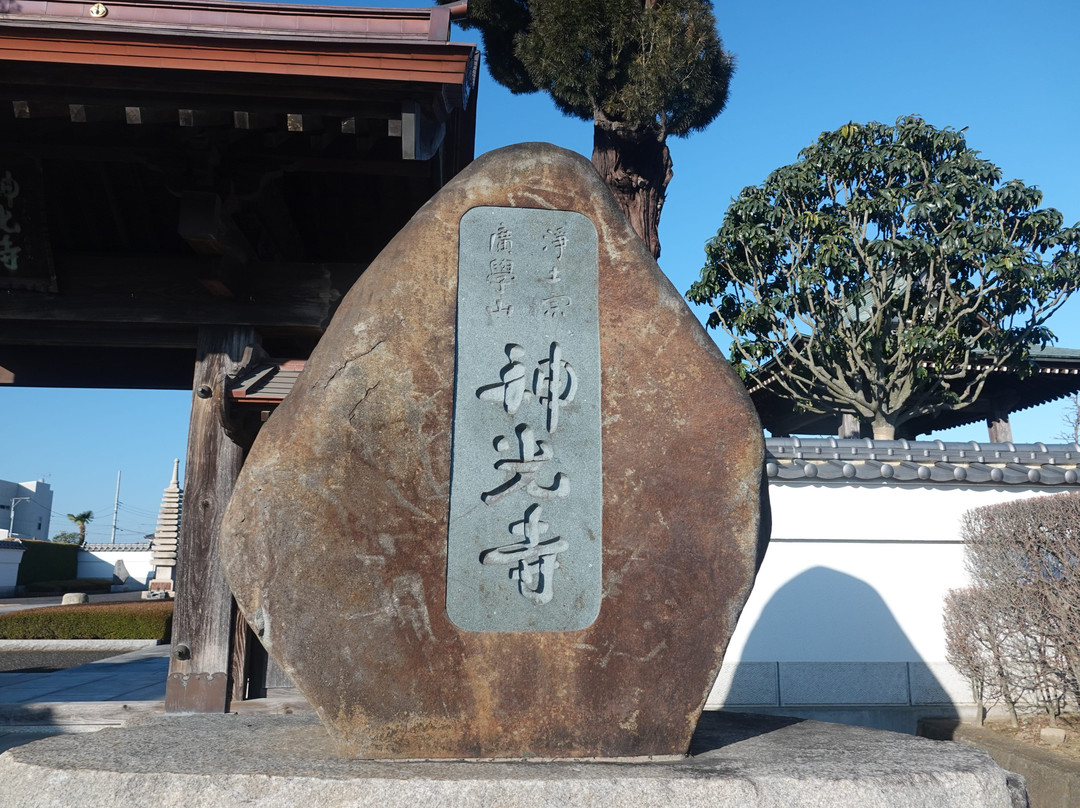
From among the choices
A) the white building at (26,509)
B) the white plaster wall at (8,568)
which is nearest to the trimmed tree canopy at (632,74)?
the white plaster wall at (8,568)

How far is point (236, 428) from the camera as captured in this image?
505 centimetres

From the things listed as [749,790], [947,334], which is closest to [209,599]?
[749,790]

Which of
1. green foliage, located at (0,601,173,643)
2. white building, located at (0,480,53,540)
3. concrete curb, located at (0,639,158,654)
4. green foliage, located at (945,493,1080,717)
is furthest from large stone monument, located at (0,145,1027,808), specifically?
white building, located at (0,480,53,540)

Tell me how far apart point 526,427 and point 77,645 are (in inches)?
552

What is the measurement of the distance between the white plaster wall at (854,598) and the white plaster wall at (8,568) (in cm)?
3037

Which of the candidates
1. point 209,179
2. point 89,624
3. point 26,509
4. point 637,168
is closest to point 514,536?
point 209,179

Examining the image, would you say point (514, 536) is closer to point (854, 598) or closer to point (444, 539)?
point (444, 539)

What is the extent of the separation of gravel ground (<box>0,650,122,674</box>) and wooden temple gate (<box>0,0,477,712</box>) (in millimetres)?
8334

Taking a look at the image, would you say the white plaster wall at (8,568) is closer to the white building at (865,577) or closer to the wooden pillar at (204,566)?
the wooden pillar at (204,566)

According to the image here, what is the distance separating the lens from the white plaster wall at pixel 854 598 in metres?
7.30

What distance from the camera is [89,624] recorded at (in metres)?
14.7

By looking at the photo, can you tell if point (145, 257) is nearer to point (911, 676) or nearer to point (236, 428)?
point (236, 428)

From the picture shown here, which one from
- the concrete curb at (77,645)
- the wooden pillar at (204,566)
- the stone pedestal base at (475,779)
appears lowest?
the concrete curb at (77,645)

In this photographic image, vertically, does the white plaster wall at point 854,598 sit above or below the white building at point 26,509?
below
